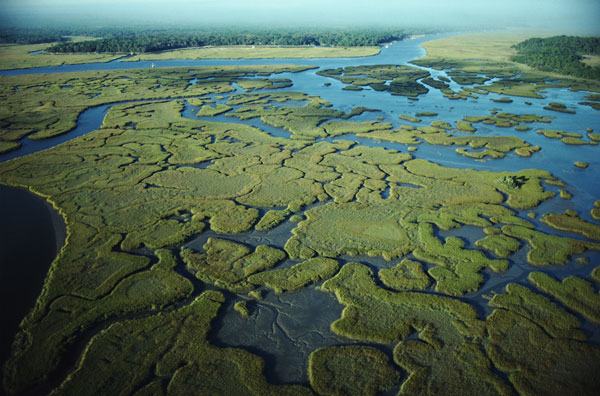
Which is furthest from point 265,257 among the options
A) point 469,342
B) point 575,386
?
point 575,386

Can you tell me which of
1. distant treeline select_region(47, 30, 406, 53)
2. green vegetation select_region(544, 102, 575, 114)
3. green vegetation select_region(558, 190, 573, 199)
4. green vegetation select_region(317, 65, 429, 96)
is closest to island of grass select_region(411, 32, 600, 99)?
green vegetation select_region(544, 102, 575, 114)

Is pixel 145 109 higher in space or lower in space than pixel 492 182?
higher

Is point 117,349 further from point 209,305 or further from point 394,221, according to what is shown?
point 394,221

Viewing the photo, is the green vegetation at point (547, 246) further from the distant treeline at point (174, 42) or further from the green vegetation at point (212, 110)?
the distant treeline at point (174, 42)

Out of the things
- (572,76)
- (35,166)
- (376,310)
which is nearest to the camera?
(376,310)

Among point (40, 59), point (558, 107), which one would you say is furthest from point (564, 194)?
point (40, 59)

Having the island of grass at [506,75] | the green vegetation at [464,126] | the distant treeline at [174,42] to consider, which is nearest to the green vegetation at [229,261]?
the green vegetation at [464,126]

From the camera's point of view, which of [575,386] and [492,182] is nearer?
[575,386]

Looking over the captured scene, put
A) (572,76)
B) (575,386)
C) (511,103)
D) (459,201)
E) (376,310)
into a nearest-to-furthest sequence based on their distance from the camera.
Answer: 1. (575,386)
2. (376,310)
3. (459,201)
4. (511,103)
5. (572,76)
